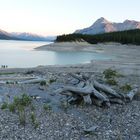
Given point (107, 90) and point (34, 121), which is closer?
point (34, 121)

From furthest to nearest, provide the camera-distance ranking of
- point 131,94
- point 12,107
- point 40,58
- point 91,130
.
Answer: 1. point 40,58
2. point 131,94
3. point 12,107
4. point 91,130

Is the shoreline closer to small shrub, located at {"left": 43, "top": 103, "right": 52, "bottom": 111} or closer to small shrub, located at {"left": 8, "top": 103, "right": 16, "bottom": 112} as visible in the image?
small shrub, located at {"left": 43, "top": 103, "right": 52, "bottom": 111}

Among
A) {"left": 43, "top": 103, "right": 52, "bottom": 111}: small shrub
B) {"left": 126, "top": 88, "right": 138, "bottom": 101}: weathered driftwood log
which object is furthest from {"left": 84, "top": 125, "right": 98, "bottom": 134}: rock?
{"left": 126, "top": 88, "right": 138, "bottom": 101}: weathered driftwood log

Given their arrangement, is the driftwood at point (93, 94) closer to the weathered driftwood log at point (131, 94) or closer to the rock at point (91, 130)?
the weathered driftwood log at point (131, 94)

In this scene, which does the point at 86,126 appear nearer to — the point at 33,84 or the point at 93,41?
the point at 33,84

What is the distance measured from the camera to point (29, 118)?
34.7 ft

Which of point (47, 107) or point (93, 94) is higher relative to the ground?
point (93, 94)

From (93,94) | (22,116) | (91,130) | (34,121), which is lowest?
(91,130)

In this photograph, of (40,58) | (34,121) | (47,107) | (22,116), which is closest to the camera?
(34,121)

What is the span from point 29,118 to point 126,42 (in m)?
87.7

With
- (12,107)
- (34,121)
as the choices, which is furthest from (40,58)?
(34,121)

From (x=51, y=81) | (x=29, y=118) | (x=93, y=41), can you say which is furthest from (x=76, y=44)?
(x=29, y=118)

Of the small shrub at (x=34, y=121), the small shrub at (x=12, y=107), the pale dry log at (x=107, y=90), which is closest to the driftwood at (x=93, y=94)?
the pale dry log at (x=107, y=90)

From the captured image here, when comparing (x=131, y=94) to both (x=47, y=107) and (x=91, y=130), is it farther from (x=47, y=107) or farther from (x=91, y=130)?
(x=91, y=130)
